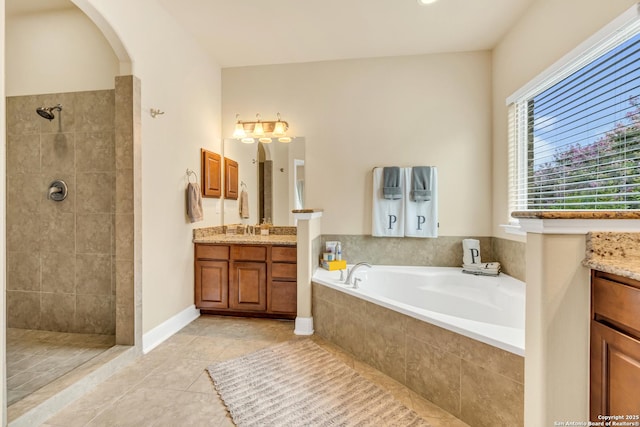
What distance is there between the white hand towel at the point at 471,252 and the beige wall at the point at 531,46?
0.80 ft

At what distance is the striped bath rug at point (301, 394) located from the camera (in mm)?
1541

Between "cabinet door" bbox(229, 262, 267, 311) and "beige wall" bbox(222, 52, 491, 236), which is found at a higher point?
"beige wall" bbox(222, 52, 491, 236)

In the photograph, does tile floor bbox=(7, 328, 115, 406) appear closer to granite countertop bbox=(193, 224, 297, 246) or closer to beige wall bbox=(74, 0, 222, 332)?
beige wall bbox=(74, 0, 222, 332)

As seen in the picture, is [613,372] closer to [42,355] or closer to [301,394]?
[301,394]

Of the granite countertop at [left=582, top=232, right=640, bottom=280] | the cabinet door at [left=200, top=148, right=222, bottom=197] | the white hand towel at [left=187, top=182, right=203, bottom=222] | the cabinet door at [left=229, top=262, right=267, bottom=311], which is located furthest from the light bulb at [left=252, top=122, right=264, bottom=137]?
the granite countertop at [left=582, top=232, right=640, bottom=280]

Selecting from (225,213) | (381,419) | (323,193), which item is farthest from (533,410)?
(225,213)

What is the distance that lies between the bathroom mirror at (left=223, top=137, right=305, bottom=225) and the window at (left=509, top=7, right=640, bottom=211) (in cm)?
217

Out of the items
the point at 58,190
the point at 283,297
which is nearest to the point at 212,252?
the point at 283,297

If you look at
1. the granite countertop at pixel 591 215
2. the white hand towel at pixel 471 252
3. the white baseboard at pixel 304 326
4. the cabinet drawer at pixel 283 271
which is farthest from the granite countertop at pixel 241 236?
the granite countertop at pixel 591 215

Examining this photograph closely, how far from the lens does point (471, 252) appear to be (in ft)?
9.57

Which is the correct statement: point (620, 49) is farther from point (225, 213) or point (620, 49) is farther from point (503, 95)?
point (225, 213)

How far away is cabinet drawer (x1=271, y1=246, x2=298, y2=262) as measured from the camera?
112 inches

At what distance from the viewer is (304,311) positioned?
2.62 meters

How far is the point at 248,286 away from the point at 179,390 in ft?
3.87
